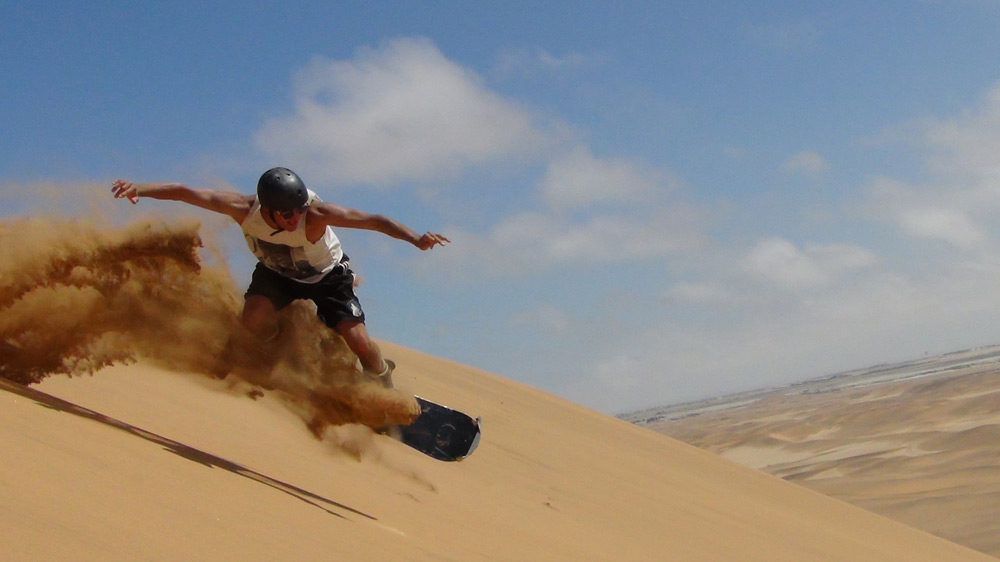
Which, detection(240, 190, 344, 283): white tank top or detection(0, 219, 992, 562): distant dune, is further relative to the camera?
detection(240, 190, 344, 283): white tank top

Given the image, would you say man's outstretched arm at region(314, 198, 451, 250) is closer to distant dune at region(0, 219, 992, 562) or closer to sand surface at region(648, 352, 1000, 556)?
distant dune at region(0, 219, 992, 562)

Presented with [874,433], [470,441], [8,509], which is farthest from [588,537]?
[874,433]

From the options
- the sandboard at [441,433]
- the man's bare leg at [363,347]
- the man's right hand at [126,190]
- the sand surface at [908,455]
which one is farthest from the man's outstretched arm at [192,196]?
the sand surface at [908,455]

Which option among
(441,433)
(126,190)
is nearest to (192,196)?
(126,190)

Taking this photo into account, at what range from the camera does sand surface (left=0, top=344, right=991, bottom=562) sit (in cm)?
284

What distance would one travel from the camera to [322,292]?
5137 mm

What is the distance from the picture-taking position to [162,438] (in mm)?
4324

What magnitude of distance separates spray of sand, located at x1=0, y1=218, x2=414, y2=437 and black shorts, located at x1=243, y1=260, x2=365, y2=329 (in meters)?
0.09

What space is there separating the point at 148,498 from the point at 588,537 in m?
3.40

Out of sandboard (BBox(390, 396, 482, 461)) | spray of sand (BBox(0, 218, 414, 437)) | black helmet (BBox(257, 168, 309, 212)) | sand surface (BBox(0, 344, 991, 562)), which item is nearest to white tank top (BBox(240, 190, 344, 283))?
black helmet (BBox(257, 168, 309, 212))

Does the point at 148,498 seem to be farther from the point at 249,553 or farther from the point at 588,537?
the point at 588,537

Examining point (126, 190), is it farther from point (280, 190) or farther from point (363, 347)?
point (363, 347)

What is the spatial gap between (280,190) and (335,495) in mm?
1456

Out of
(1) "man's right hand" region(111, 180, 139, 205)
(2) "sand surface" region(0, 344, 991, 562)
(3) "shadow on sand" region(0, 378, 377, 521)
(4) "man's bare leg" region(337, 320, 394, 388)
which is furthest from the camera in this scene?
(4) "man's bare leg" region(337, 320, 394, 388)
